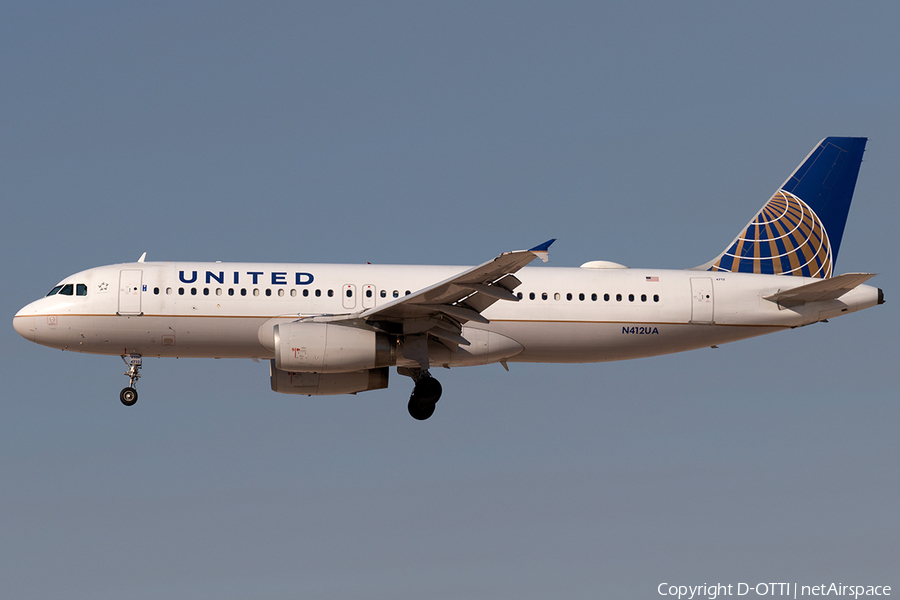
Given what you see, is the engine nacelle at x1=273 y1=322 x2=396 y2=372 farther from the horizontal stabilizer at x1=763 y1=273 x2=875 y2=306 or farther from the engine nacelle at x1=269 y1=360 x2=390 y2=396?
the horizontal stabilizer at x1=763 y1=273 x2=875 y2=306

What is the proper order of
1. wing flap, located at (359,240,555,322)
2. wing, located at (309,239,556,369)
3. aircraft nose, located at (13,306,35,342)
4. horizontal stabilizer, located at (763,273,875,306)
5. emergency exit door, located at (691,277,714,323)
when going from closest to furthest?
wing flap, located at (359,240,555,322) → wing, located at (309,239,556,369) → horizontal stabilizer, located at (763,273,875,306) → aircraft nose, located at (13,306,35,342) → emergency exit door, located at (691,277,714,323)

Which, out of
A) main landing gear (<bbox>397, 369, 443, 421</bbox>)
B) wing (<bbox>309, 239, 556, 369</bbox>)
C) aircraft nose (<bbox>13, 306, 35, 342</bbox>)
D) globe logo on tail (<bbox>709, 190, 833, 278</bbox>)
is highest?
globe logo on tail (<bbox>709, 190, 833, 278</bbox>)

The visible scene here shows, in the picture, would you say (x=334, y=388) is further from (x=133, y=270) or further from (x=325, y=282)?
(x=133, y=270)

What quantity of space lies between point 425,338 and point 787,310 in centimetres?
1033

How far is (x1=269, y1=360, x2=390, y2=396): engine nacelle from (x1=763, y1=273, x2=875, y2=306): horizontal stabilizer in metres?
11.1

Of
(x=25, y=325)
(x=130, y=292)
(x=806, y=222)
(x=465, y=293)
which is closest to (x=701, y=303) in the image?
(x=806, y=222)

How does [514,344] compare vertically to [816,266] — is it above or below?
below

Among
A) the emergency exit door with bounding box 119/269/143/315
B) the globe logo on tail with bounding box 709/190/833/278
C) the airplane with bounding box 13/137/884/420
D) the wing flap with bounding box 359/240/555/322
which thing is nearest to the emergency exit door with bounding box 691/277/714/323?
the airplane with bounding box 13/137/884/420

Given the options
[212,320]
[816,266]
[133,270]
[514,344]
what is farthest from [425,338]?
[816,266]

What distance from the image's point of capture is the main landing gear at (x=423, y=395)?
104 feet

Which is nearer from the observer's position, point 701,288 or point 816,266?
point 701,288

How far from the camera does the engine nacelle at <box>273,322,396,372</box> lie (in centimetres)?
2914

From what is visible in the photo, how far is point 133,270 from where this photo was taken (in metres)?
31.4

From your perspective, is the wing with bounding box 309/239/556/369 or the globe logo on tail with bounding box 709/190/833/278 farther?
the globe logo on tail with bounding box 709/190/833/278
